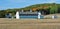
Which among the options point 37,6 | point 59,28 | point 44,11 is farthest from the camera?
point 37,6

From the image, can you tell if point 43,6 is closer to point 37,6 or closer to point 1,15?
point 37,6

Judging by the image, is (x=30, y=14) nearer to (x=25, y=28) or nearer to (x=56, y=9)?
(x=56, y=9)

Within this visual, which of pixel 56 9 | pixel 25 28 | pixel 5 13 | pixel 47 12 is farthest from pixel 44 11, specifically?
pixel 25 28

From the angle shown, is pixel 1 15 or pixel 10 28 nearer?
pixel 10 28

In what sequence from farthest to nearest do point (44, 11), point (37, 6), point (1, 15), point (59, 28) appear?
point (37, 6) → point (44, 11) → point (1, 15) → point (59, 28)

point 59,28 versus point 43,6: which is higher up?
point 43,6

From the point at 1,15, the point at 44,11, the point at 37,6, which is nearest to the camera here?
the point at 1,15

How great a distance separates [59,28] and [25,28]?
1.00 m

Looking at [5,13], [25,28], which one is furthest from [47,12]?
[25,28]

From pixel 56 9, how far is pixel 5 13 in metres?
3.76

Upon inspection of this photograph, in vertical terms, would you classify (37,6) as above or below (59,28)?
above

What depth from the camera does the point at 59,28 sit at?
5.28 meters

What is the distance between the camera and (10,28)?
5.44 meters

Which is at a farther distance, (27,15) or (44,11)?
(27,15)
